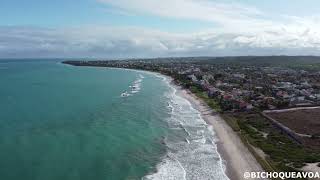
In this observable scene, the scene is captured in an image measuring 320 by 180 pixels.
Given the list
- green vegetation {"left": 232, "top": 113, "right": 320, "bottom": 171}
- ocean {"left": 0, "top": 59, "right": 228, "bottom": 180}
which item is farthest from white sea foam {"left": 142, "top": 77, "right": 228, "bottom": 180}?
green vegetation {"left": 232, "top": 113, "right": 320, "bottom": 171}

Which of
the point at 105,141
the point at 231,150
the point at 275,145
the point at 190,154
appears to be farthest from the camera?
the point at 105,141

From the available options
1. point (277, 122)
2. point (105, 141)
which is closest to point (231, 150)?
point (105, 141)

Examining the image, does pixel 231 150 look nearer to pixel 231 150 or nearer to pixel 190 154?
pixel 231 150

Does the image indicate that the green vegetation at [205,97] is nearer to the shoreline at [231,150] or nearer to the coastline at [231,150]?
the coastline at [231,150]

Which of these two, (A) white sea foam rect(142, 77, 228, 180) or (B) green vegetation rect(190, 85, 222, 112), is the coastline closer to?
(A) white sea foam rect(142, 77, 228, 180)

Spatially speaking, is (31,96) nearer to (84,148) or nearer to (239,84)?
(84,148)

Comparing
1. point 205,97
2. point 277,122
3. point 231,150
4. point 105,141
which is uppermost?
point 277,122

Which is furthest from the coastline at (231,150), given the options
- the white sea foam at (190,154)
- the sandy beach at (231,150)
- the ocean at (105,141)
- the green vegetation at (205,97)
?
the green vegetation at (205,97)
